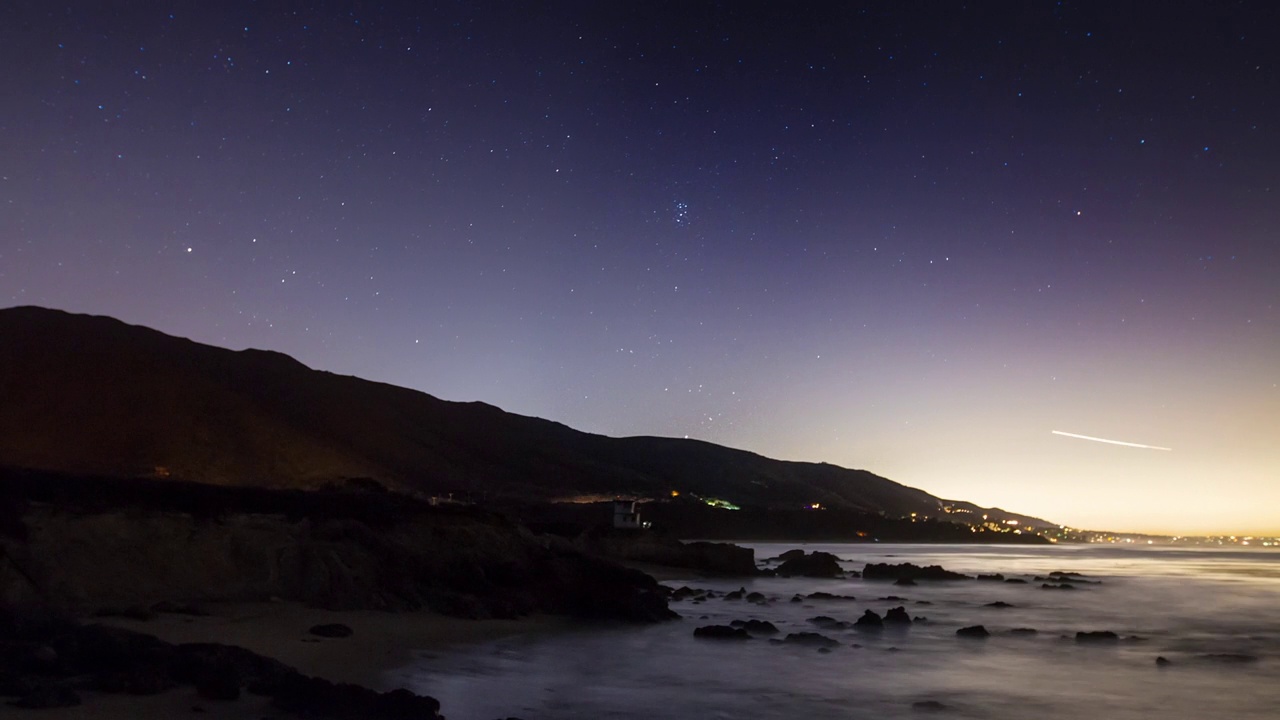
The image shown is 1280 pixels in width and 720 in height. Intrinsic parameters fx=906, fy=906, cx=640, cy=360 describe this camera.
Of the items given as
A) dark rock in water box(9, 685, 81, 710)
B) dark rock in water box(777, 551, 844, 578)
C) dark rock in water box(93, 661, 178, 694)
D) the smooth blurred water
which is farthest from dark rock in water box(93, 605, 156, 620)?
dark rock in water box(777, 551, 844, 578)

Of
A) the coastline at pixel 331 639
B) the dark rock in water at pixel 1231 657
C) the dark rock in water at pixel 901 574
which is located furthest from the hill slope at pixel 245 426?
the dark rock in water at pixel 1231 657

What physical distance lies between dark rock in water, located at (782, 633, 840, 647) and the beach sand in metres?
6.46

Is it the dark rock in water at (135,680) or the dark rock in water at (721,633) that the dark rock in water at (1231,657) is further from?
the dark rock in water at (135,680)

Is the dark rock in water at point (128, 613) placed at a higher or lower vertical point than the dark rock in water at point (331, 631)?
higher

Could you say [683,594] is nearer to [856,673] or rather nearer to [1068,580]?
[856,673]

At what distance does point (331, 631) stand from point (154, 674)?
7188 millimetres

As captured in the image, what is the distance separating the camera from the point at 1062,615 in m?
39.4

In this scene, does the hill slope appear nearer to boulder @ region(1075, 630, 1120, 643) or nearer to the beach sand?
the beach sand

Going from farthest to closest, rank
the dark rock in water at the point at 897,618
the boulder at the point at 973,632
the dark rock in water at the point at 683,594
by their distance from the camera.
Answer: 1. the dark rock in water at the point at 683,594
2. the dark rock in water at the point at 897,618
3. the boulder at the point at 973,632

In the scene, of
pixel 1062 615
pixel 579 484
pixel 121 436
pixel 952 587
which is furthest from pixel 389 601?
pixel 579 484

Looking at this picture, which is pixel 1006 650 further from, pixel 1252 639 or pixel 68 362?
pixel 68 362

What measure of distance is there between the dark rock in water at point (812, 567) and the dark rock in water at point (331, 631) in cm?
4443

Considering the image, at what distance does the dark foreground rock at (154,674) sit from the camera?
37.6 feet

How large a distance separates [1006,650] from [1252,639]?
12636mm
